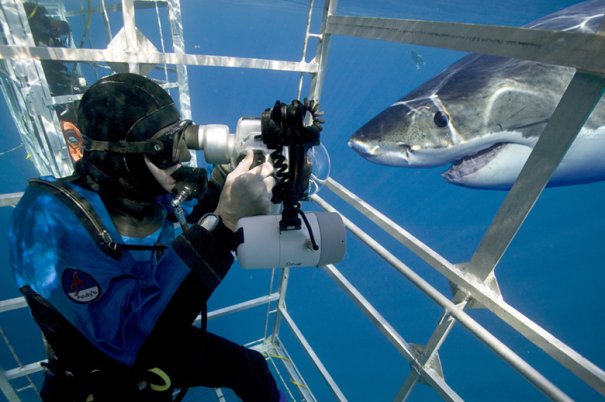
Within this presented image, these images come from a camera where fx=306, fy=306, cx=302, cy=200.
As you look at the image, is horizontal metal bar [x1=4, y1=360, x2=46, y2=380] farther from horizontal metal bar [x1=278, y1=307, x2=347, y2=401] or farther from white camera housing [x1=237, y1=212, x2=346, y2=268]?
white camera housing [x1=237, y1=212, x2=346, y2=268]

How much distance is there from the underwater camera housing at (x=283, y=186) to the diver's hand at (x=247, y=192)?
0.19 ft

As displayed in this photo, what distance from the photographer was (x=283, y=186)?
110 cm

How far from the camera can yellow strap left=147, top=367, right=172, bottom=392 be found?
5.10 ft

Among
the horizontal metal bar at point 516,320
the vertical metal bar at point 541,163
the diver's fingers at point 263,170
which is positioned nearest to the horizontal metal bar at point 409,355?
the horizontal metal bar at point 516,320

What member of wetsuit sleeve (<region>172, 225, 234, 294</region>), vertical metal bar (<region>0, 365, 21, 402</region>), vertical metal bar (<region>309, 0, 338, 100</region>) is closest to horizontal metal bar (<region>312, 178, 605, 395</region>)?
wetsuit sleeve (<region>172, 225, 234, 294</region>)

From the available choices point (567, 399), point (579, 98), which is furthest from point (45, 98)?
point (567, 399)

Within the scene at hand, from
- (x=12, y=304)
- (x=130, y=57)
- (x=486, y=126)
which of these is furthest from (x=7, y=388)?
(x=486, y=126)

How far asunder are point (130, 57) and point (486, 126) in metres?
2.21

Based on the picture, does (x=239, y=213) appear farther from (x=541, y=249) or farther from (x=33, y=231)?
(x=541, y=249)

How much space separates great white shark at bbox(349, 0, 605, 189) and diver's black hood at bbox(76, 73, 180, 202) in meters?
1.12

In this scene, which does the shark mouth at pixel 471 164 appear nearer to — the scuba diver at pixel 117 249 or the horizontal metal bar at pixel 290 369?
the scuba diver at pixel 117 249

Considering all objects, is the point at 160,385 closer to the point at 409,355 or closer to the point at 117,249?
the point at 117,249

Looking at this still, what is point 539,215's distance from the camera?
60000 millimetres

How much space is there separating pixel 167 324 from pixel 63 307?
363 mm
